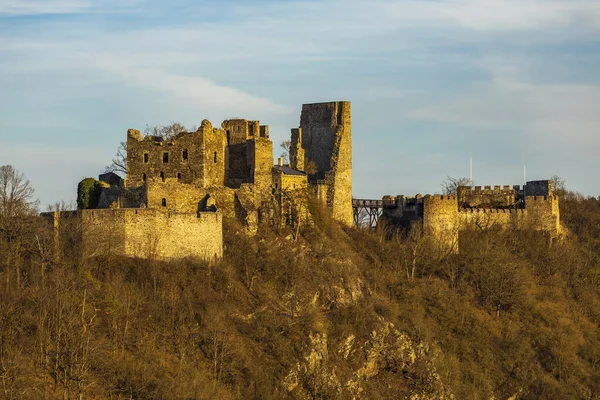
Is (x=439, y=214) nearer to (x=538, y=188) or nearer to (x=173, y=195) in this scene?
(x=538, y=188)

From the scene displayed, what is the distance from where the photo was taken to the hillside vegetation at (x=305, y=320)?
204ft

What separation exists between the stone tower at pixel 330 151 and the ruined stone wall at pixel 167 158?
28.7 ft

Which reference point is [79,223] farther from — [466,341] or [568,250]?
[568,250]

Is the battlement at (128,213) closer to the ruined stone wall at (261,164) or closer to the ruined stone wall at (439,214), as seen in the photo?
the ruined stone wall at (261,164)

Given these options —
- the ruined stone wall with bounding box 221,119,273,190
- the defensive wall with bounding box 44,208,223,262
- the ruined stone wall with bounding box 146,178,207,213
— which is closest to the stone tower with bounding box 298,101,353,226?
the ruined stone wall with bounding box 221,119,273,190

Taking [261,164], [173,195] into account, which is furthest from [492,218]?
[173,195]

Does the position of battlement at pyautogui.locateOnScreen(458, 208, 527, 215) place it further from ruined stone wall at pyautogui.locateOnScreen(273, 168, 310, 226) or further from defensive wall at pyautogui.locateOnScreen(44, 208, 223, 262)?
defensive wall at pyautogui.locateOnScreen(44, 208, 223, 262)

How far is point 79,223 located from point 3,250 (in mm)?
3721

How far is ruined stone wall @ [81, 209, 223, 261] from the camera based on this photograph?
67625mm

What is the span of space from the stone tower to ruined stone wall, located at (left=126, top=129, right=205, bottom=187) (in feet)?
28.7

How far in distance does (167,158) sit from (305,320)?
465 inches

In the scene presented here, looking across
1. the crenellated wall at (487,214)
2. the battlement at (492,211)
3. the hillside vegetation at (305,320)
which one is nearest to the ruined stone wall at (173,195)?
the hillside vegetation at (305,320)

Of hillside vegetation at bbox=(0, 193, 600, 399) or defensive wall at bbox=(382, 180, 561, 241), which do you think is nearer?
hillside vegetation at bbox=(0, 193, 600, 399)

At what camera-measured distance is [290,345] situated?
67938mm
